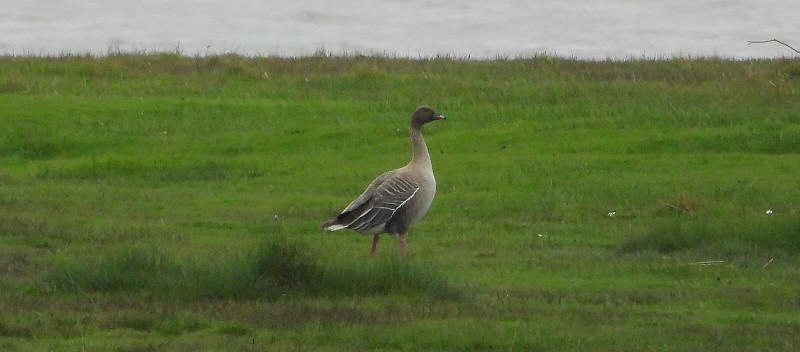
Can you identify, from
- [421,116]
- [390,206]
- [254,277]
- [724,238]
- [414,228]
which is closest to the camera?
[254,277]

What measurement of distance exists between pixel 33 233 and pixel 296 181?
16.6 feet

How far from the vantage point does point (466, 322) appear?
10.0 m

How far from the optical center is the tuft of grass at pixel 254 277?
1084 cm

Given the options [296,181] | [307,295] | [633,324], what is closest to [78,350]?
[307,295]

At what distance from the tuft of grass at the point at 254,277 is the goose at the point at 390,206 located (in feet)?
6.17

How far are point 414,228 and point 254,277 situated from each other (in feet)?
14.9

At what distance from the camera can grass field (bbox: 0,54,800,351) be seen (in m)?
10.0

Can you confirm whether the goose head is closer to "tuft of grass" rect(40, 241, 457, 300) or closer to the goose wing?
the goose wing

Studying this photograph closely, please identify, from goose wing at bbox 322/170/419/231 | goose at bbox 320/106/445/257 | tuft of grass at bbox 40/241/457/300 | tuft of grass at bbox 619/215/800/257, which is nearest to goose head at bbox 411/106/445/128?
goose at bbox 320/106/445/257

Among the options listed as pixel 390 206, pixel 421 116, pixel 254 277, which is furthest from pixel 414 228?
pixel 254 277

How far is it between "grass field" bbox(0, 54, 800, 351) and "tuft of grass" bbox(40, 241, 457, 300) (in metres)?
0.02

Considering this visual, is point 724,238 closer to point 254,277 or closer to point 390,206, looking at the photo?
point 390,206

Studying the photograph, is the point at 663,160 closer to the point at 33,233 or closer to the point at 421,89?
the point at 421,89

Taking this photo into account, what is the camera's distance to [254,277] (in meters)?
10.9
